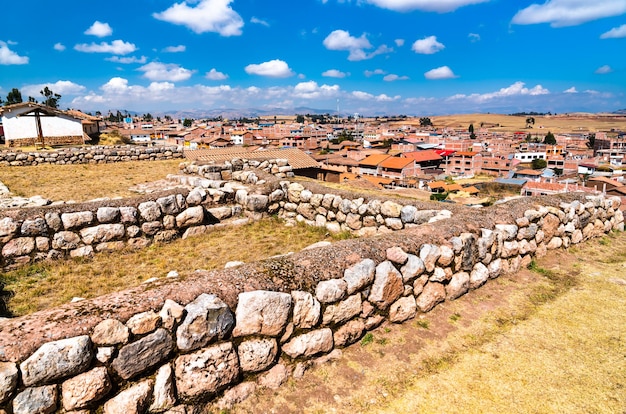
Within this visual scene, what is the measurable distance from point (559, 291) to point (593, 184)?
7276cm

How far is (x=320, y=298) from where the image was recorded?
3893 millimetres

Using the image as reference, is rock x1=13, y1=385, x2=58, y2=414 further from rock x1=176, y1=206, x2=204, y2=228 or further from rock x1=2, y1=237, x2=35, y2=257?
rock x1=176, y1=206, x2=204, y2=228

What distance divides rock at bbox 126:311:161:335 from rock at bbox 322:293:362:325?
1.71m

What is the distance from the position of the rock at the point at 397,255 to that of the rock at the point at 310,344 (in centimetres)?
125

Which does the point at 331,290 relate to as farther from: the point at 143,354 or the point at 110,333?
the point at 110,333

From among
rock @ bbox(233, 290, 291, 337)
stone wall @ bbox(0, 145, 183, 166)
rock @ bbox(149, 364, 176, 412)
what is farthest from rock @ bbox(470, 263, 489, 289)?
stone wall @ bbox(0, 145, 183, 166)

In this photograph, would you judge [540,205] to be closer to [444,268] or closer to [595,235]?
[595,235]

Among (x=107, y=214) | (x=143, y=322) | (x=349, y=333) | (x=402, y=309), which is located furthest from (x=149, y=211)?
(x=402, y=309)

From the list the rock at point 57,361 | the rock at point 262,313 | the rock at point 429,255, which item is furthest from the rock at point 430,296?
the rock at point 57,361

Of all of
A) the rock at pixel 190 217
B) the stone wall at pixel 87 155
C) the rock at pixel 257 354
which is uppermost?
the stone wall at pixel 87 155

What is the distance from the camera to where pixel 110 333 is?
2.90 meters

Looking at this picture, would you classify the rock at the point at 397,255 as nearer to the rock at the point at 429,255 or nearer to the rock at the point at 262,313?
the rock at the point at 429,255

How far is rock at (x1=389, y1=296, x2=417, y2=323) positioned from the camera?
4.52 m

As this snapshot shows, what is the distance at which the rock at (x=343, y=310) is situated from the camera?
13.0 feet
